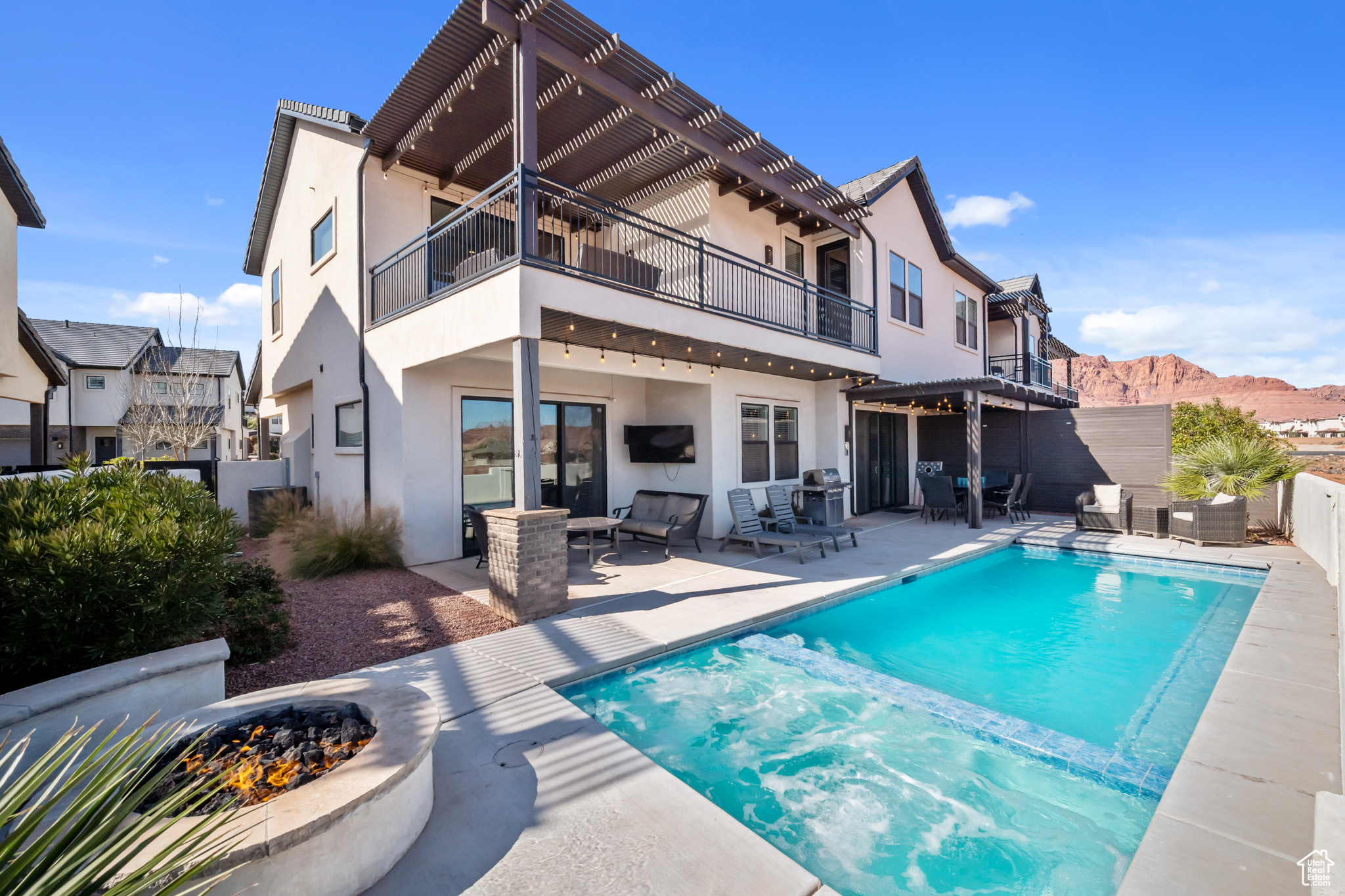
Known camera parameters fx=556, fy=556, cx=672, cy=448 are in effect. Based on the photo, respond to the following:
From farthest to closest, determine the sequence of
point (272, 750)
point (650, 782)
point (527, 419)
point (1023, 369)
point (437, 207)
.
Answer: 1. point (1023, 369)
2. point (437, 207)
3. point (527, 419)
4. point (650, 782)
5. point (272, 750)

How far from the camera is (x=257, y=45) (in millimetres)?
9156

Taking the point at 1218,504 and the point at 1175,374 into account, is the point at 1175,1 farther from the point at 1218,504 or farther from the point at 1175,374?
the point at 1175,374

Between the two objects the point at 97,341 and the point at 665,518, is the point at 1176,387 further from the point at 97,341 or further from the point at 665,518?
the point at 97,341

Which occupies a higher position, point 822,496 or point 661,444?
point 661,444

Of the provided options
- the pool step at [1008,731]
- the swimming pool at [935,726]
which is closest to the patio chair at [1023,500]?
the swimming pool at [935,726]

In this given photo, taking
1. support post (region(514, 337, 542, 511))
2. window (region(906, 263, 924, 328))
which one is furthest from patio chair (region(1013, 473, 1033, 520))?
support post (region(514, 337, 542, 511))

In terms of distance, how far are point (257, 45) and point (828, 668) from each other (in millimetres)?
A: 12577

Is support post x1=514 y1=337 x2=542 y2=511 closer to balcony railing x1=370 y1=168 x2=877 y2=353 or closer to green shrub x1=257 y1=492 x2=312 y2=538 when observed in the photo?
balcony railing x1=370 y1=168 x2=877 y2=353

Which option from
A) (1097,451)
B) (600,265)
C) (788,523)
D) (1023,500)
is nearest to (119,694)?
(600,265)

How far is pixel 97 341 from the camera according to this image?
2633 centimetres

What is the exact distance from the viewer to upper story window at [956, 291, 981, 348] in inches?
625

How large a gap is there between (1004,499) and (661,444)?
29.2ft

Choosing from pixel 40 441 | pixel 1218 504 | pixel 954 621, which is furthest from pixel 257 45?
pixel 1218 504

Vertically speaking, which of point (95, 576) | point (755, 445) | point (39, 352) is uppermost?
point (39, 352)
